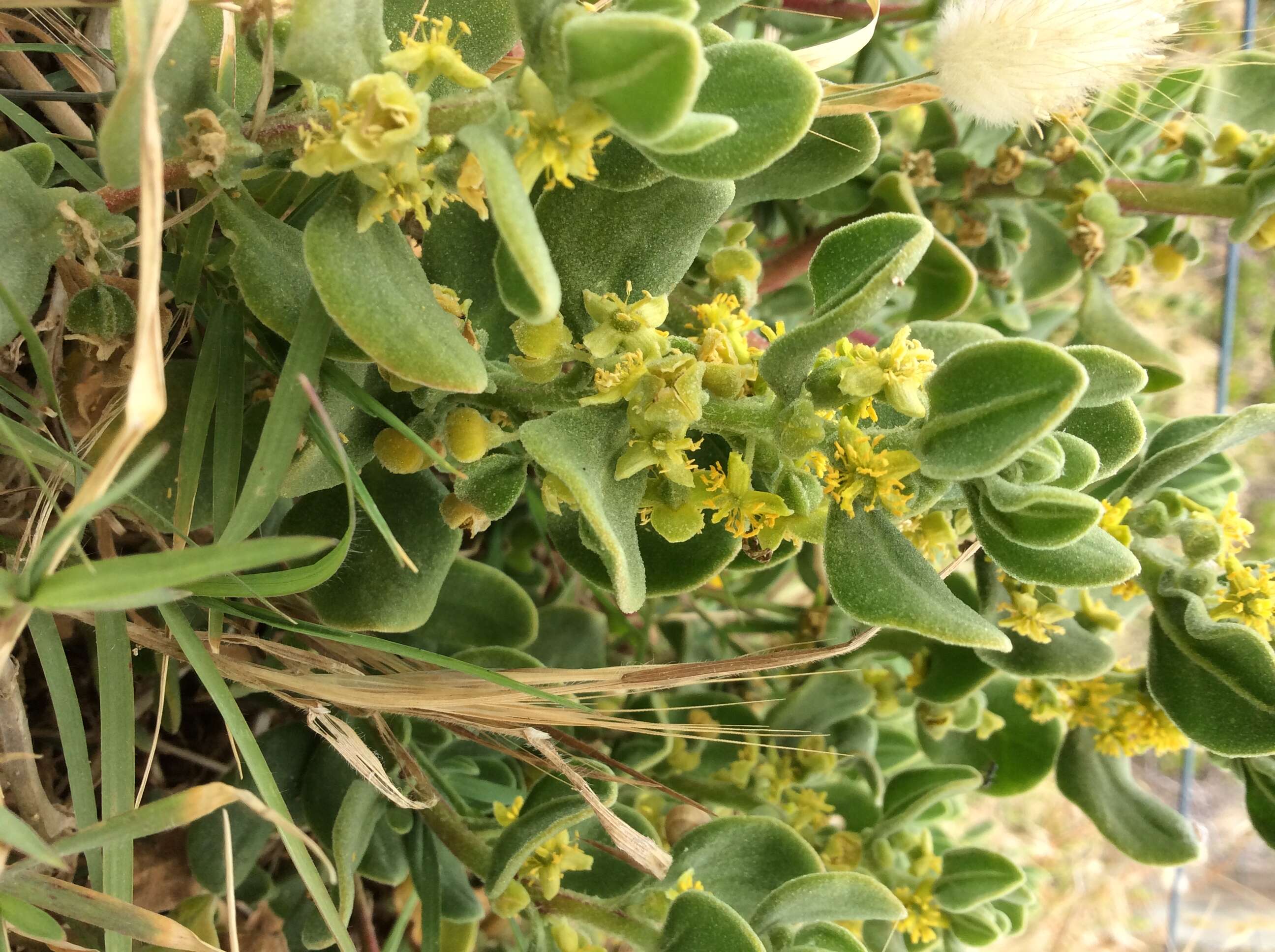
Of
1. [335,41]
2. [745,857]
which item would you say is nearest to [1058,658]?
[745,857]

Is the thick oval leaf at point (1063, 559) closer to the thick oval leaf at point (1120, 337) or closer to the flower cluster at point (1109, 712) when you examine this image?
the flower cluster at point (1109, 712)

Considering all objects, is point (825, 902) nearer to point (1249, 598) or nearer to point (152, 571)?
point (1249, 598)

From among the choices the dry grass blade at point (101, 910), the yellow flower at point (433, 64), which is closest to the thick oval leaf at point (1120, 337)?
the yellow flower at point (433, 64)

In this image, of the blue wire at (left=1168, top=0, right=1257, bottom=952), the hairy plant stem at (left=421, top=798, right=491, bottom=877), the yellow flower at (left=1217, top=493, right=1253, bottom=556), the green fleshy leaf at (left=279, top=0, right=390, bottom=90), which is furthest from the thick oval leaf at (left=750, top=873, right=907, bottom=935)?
the blue wire at (left=1168, top=0, right=1257, bottom=952)

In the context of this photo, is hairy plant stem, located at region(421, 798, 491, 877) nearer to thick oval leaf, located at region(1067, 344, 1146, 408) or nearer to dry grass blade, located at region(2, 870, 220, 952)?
dry grass blade, located at region(2, 870, 220, 952)

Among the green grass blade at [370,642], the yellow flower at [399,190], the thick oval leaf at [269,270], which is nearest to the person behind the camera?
the yellow flower at [399,190]
